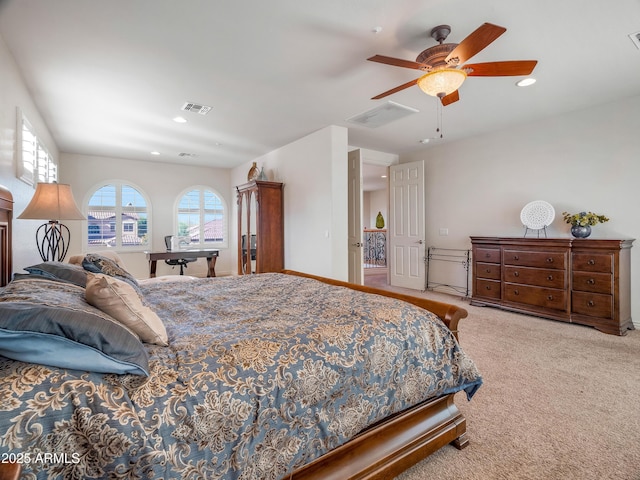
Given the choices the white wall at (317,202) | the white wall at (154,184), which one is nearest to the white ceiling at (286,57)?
the white wall at (317,202)

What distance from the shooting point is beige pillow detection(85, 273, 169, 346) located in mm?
1183

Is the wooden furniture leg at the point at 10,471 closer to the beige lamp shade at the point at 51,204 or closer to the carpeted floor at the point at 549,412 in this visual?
the carpeted floor at the point at 549,412

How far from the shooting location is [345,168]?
15.1 ft

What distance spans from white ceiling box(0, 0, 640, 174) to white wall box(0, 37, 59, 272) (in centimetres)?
14

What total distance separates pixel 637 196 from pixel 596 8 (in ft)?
8.26

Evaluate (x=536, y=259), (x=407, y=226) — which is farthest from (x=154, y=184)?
(x=536, y=259)

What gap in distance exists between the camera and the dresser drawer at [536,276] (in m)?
3.74

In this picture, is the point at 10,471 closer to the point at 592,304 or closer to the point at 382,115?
the point at 382,115

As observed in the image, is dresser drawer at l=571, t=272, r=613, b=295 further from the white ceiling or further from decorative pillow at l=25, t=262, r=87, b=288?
decorative pillow at l=25, t=262, r=87, b=288

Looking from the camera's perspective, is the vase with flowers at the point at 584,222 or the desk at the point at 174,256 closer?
the vase with flowers at the point at 584,222

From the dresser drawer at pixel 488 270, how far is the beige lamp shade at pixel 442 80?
2929 mm

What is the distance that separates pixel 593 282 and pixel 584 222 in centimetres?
73

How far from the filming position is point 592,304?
137 inches

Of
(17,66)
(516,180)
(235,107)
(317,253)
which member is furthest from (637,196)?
(17,66)
